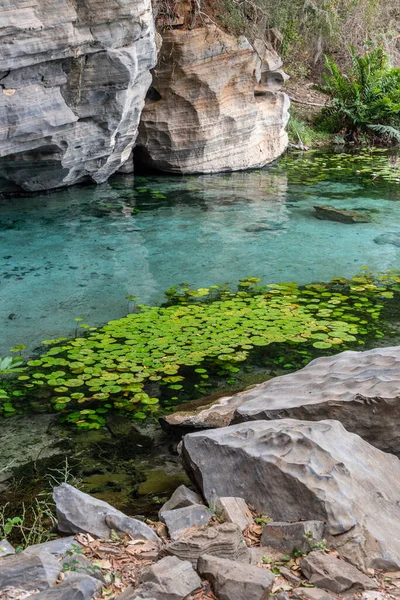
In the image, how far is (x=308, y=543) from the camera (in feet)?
8.81

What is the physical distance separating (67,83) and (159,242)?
8.33 ft

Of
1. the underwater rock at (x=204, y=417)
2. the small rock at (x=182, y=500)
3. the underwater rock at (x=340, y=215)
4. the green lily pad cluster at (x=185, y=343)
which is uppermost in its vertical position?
the small rock at (x=182, y=500)

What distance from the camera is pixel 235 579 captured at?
2.35 meters

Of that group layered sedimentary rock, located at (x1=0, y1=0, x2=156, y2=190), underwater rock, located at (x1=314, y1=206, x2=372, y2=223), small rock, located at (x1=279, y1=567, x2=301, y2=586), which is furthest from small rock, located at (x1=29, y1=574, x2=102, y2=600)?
underwater rock, located at (x1=314, y1=206, x2=372, y2=223)

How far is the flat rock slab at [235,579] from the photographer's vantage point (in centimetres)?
231

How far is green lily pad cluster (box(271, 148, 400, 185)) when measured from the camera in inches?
523

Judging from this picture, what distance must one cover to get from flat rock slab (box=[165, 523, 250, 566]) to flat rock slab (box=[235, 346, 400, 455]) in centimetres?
111

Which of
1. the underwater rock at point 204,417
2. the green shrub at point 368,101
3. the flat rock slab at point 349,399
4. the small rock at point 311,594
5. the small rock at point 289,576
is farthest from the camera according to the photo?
the green shrub at point 368,101

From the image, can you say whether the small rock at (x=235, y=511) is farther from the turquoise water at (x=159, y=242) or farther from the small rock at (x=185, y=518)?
the turquoise water at (x=159, y=242)

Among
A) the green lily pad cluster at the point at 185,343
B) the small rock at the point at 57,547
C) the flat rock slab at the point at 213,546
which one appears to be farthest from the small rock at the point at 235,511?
the green lily pad cluster at the point at 185,343

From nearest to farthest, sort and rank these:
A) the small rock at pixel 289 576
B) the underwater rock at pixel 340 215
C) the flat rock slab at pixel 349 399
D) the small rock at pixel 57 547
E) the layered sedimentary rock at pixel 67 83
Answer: the small rock at pixel 289 576 → the small rock at pixel 57 547 → the flat rock slab at pixel 349 399 → the layered sedimentary rock at pixel 67 83 → the underwater rock at pixel 340 215

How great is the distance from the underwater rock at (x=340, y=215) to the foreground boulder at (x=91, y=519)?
7.71 meters

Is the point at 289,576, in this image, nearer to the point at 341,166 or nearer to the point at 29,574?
the point at 29,574

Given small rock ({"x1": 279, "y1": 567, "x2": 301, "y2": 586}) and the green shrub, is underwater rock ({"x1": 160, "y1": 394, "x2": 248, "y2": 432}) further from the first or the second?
the green shrub
